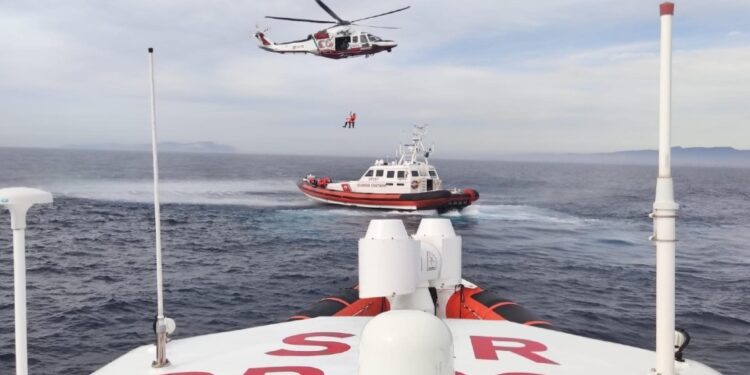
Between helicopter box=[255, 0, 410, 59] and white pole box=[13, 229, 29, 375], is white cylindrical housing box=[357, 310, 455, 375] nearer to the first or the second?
white pole box=[13, 229, 29, 375]

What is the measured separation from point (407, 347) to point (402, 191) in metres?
35.2

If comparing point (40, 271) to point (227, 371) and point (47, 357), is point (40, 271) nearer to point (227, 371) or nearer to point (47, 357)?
point (47, 357)

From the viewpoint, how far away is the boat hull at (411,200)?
1438 inches

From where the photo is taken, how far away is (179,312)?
16.2m

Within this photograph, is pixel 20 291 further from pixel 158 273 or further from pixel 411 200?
pixel 411 200

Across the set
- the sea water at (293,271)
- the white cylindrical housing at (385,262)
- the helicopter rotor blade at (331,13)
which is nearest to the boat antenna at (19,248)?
the white cylindrical housing at (385,262)

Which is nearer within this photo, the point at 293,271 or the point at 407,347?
the point at 407,347

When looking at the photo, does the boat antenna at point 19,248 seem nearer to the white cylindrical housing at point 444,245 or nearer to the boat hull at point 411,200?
the white cylindrical housing at point 444,245

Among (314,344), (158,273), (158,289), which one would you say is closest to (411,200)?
(314,344)

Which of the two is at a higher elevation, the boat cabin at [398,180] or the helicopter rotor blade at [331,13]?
the helicopter rotor blade at [331,13]

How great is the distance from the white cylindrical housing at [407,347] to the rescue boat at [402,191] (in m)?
33.3

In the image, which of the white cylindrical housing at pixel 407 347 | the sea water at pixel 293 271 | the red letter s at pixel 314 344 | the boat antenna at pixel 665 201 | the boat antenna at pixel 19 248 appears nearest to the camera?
the white cylindrical housing at pixel 407 347

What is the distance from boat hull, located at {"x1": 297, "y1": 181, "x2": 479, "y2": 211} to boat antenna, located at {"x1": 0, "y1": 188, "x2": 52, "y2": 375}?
109 ft

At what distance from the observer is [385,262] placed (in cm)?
625
